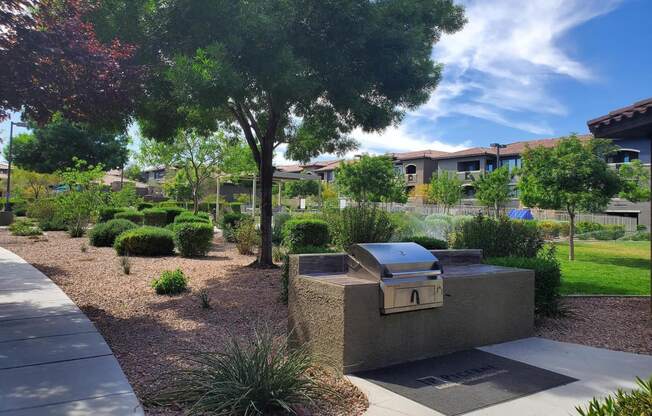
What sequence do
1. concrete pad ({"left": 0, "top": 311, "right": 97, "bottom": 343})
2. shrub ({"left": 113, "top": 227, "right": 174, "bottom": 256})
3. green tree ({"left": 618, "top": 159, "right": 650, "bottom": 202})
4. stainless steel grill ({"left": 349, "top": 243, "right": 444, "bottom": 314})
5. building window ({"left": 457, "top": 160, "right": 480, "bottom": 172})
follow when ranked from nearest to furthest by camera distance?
stainless steel grill ({"left": 349, "top": 243, "right": 444, "bottom": 314}) < concrete pad ({"left": 0, "top": 311, "right": 97, "bottom": 343}) < shrub ({"left": 113, "top": 227, "right": 174, "bottom": 256}) < green tree ({"left": 618, "top": 159, "right": 650, "bottom": 202}) < building window ({"left": 457, "top": 160, "right": 480, "bottom": 172})

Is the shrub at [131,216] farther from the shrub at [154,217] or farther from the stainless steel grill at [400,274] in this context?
the stainless steel grill at [400,274]

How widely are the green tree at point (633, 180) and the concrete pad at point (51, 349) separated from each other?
15.7 meters

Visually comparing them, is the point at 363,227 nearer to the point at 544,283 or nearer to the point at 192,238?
the point at 544,283

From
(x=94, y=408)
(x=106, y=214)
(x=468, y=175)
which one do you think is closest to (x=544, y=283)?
(x=94, y=408)

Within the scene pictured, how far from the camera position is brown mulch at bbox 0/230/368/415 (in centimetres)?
449

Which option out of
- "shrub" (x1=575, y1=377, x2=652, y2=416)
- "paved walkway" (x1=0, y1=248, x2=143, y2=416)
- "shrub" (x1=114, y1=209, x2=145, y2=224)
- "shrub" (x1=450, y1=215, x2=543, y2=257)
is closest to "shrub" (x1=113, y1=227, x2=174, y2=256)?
"paved walkway" (x1=0, y1=248, x2=143, y2=416)

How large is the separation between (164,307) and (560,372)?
5.30 meters

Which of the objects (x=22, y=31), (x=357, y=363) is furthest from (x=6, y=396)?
(x=22, y=31)

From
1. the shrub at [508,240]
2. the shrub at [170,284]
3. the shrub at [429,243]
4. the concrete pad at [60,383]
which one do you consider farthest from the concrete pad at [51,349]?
the shrub at [508,240]

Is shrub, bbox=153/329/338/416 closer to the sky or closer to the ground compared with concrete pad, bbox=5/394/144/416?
closer to the sky

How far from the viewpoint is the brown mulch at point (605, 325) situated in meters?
5.68

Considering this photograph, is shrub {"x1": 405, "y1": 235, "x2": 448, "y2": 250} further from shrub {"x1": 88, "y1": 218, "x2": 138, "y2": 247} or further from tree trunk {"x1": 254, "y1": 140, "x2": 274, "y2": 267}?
shrub {"x1": 88, "y1": 218, "x2": 138, "y2": 247}

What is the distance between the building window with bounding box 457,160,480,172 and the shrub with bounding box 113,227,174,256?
138ft

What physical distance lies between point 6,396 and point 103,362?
90 cm
